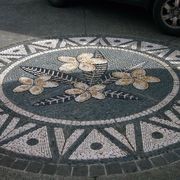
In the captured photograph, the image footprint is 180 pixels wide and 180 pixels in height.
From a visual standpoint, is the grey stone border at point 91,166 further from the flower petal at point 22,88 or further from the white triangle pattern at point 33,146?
the flower petal at point 22,88

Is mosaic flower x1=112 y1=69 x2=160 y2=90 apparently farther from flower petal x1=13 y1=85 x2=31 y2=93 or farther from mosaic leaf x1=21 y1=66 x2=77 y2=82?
flower petal x1=13 y1=85 x2=31 y2=93

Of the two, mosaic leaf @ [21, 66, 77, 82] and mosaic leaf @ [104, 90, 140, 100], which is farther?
mosaic leaf @ [21, 66, 77, 82]

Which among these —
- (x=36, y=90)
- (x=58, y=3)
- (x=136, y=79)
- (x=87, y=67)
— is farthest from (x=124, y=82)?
(x=58, y=3)

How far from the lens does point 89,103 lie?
536 cm

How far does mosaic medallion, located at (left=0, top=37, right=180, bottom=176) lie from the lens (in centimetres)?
451

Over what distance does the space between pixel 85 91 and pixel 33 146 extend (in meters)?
1.28

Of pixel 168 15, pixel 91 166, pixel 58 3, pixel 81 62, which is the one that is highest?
pixel 168 15

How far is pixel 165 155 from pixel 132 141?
1.30ft

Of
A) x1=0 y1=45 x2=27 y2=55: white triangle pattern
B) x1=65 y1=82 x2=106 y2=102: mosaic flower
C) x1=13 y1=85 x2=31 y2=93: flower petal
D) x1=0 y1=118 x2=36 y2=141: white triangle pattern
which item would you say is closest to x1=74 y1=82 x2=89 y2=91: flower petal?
x1=65 y1=82 x2=106 y2=102: mosaic flower

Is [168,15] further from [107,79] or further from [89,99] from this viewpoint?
[89,99]

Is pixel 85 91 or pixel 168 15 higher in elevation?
pixel 168 15

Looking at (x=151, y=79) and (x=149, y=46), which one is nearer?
(x=151, y=79)

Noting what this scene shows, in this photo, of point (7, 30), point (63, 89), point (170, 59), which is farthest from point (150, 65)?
point (7, 30)

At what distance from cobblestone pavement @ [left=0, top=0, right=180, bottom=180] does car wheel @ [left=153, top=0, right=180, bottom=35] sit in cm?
16
